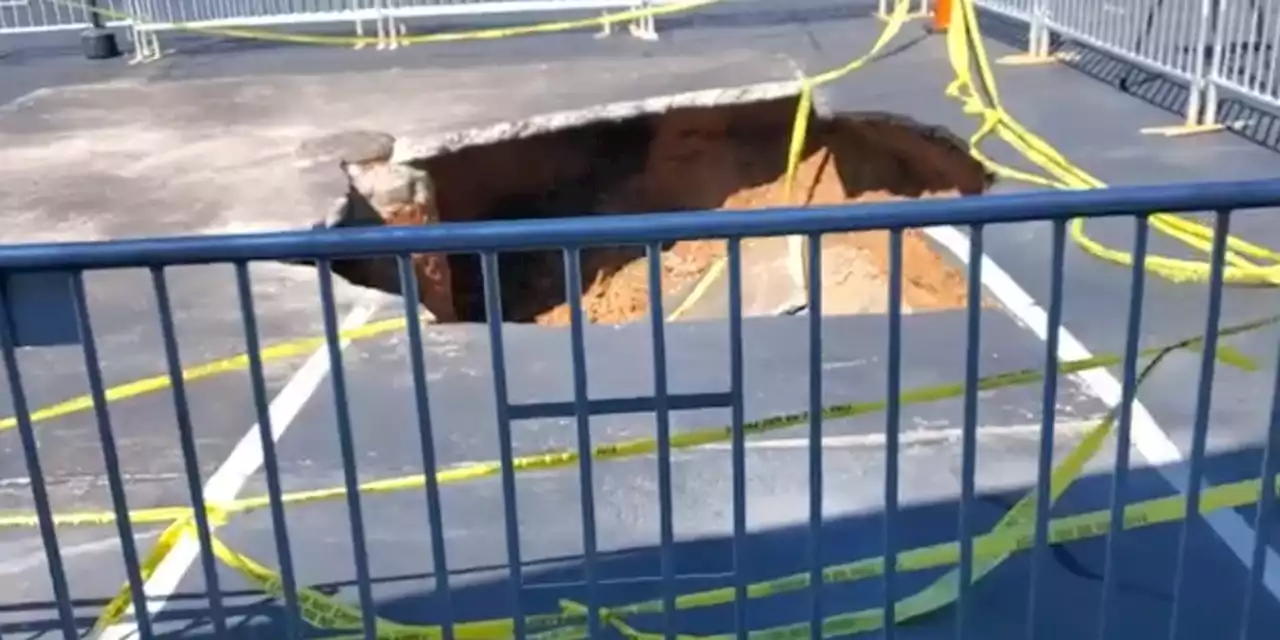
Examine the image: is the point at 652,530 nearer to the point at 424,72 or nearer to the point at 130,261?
the point at 130,261

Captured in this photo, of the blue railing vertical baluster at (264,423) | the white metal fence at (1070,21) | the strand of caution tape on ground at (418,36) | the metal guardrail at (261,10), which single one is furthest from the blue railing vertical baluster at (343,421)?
the metal guardrail at (261,10)

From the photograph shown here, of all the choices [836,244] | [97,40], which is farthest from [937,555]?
[97,40]

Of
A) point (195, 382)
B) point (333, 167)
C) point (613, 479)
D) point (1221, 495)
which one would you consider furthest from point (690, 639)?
point (333, 167)

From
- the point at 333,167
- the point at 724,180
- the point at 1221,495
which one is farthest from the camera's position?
the point at 724,180

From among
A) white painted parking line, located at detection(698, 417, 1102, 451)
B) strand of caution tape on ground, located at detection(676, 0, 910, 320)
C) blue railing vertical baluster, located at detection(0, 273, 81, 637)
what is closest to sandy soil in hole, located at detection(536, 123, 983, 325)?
strand of caution tape on ground, located at detection(676, 0, 910, 320)

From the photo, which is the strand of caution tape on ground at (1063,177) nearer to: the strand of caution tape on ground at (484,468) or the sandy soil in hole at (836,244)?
the sandy soil in hole at (836,244)

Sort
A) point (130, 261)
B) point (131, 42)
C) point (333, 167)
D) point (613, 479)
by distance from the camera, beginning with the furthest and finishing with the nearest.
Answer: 1. point (131, 42)
2. point (333, 167)
3. point (613, 479)
4. point (130, 261)

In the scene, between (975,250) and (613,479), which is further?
(613,479)

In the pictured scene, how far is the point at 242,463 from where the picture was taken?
15.9ft

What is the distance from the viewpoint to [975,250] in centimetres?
275

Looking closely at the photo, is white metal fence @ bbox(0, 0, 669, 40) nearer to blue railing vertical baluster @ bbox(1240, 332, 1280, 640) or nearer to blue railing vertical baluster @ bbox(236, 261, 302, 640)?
blue railing vertical baluster @ bbox(236, 261, 302, 640)

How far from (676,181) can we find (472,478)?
270 inches

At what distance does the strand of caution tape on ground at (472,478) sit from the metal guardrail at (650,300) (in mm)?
653

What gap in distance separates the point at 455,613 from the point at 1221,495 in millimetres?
2460
